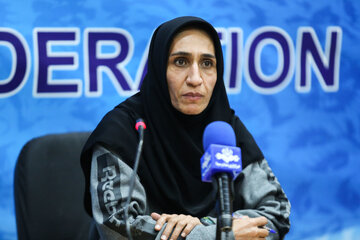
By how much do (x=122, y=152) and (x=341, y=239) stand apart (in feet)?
5.08

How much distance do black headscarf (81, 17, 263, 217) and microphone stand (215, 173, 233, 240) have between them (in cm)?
61

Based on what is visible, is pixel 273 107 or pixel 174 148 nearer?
pixel 174 148

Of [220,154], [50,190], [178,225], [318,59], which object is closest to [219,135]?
[220,154]

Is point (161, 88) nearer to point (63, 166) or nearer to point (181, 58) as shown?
point (181, 58)

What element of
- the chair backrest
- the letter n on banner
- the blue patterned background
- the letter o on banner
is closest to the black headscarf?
the chair backrest

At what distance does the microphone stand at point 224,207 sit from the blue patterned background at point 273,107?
4.91ft

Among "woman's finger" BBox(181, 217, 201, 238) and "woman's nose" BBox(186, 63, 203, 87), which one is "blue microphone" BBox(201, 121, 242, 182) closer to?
"woman's finger" BBox(181, 217, 201, 238)

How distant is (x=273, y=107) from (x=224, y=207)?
65.7 inches

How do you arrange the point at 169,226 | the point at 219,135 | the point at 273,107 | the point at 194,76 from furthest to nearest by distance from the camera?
the point at 273,107
the point at 194,76
the point at 169,226
the point at 219,135

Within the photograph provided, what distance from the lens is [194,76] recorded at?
1.53 meters

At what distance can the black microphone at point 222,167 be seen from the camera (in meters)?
0.85

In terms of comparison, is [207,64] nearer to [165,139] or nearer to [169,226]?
[165,139]

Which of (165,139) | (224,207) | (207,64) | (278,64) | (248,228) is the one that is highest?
(278,64)

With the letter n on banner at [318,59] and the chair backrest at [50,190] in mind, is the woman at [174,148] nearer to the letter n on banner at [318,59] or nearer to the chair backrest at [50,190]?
the chair backrest at [50,190]
